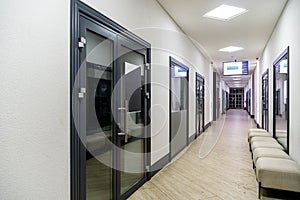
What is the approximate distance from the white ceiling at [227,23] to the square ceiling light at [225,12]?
0.15 meters

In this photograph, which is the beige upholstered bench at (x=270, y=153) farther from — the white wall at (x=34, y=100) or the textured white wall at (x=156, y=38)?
the white wall at (x=34, y=100)

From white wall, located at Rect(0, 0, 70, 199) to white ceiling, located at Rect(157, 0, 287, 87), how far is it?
328cm

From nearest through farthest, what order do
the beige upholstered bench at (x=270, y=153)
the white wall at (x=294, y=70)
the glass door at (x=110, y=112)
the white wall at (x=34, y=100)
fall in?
the white wall at (x=34, y=100), the glass door at (x=110, y=112), the white wall at (x=294, y=70), the beige upholstered bench at (x=270, y=153)

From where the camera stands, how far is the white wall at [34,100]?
60.8 inches

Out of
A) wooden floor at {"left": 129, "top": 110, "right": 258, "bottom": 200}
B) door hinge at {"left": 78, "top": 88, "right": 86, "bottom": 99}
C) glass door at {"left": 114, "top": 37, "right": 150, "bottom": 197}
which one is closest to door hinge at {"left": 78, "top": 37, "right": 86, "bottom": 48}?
door hinge at {"left": 78, "top": 88, "right": 86, "bottom": 99}

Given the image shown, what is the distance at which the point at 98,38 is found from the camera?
2.69 metres

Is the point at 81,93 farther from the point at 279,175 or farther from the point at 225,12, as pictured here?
the point at 225,12

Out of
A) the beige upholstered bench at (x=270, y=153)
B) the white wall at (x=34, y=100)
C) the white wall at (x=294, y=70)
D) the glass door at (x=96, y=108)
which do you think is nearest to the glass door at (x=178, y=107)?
the beige upholstered bench at (x=270, y=153)

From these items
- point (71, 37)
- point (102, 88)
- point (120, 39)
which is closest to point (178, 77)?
point (120, 39)

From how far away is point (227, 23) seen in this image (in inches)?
237

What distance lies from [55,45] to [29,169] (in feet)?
3.38

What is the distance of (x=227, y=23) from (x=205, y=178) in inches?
159

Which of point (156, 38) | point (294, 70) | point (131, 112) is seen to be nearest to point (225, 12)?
point (156, 38)

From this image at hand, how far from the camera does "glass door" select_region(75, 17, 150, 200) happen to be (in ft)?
7.85
